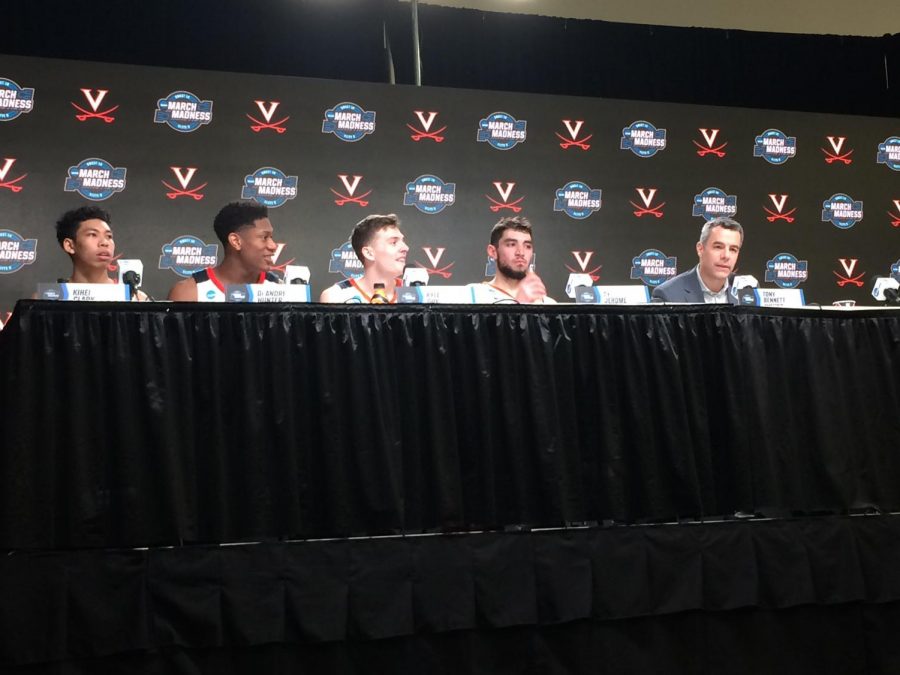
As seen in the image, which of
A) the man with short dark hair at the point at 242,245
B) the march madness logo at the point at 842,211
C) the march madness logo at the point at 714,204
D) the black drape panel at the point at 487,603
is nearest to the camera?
the black drape panel at the point at 487,603

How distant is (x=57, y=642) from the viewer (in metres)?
2.35

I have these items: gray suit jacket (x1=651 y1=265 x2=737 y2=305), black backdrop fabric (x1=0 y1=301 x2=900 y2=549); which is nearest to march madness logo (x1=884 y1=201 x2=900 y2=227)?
gray suit jacket (x1=651 y1=265 x2=737 y2=305)

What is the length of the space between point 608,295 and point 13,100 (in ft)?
13.8

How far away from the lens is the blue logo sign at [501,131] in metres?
6.41

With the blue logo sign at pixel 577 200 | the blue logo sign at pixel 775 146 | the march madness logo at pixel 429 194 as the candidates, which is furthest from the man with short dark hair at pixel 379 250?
the blue logo sign at pixel 775 146

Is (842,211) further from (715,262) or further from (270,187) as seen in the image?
(270,187)

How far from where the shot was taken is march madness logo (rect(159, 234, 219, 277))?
570 cm

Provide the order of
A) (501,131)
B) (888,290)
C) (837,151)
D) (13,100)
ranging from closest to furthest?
(888,290), (13,100), (501,131), (837,151)

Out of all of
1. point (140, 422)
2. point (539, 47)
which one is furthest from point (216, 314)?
point (539, 47)

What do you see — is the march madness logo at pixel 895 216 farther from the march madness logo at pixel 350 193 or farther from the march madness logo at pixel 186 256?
the march madness logo at pixel 186 256

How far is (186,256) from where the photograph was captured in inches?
226

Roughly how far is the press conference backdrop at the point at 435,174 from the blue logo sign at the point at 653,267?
0.5 inches

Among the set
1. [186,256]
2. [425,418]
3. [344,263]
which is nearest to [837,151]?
[344,263]

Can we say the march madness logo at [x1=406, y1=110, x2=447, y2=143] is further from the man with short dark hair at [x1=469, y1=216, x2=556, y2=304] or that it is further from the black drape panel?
the black drape panel
